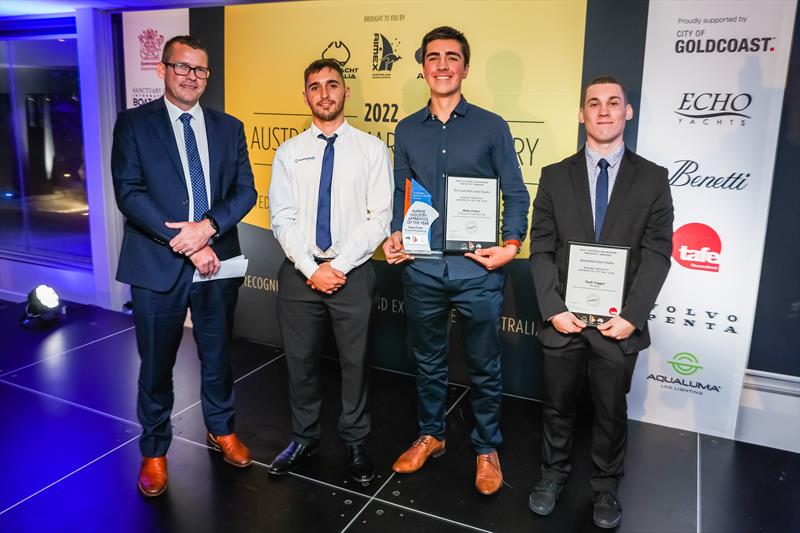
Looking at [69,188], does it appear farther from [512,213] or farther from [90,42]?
[512,213]

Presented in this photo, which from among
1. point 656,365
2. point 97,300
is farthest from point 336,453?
point 97,300

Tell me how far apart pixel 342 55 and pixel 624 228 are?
240 centimetres

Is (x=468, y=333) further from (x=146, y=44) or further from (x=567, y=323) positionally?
(x=146, y=44)

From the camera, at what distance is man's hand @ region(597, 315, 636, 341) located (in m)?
2.41

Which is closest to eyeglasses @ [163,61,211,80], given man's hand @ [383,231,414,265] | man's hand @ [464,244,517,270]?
man's hand @ [383,231,414,265]

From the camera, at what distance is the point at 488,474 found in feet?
9.12

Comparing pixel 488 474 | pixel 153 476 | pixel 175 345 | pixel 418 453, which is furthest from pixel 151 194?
pixel 488 474

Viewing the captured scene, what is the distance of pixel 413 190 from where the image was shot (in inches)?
107

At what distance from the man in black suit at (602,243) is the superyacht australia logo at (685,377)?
1.05 metres

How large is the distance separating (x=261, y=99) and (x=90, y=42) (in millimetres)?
1650

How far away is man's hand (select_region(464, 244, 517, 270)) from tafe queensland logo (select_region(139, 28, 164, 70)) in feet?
10.9

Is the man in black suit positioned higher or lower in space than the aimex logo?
higher

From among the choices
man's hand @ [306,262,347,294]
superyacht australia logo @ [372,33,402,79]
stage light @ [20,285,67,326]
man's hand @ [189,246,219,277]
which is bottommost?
stage light @ [20,285,67,326]

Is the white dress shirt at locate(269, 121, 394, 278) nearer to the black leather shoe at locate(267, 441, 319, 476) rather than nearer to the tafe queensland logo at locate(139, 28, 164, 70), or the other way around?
the black leather shoe at locate(267, 441, 319, 476)
